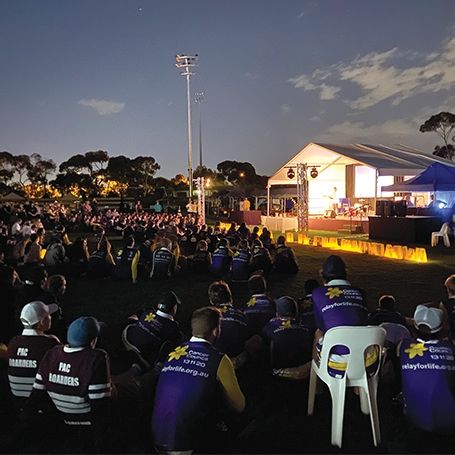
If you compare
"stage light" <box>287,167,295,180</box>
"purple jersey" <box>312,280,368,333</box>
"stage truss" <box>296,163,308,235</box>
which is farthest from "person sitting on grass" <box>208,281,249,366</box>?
"stage light" <box>287,167,295,180</box>

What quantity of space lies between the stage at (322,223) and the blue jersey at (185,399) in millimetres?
20790

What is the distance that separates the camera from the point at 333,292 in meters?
3.77

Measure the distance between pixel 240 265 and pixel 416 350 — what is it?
6.63 m

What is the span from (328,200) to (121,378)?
2743 centimetres

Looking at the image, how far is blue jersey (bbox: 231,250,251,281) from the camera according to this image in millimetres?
9898

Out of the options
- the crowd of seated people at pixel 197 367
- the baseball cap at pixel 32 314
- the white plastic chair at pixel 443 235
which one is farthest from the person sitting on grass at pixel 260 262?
the white plastic chair at pixel 443 235

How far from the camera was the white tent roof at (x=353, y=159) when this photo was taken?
2445cm

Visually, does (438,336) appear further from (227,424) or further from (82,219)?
(82,219)

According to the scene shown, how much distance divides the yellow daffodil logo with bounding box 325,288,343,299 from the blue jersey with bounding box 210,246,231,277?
685cm

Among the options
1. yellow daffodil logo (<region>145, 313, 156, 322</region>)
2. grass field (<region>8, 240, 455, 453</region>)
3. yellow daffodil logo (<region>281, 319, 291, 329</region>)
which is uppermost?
yellow daffodil logo (<region>145, 313, 156, 322</region>)

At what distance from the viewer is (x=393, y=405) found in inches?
159

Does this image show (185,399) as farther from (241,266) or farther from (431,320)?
(241,266)

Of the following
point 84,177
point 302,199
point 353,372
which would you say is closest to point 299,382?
point 353,372

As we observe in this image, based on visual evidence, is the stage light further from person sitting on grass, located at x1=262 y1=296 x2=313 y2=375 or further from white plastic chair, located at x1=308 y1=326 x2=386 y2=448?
white plastic chair, located at x1=308 y1=326 x2=386 y2=448
